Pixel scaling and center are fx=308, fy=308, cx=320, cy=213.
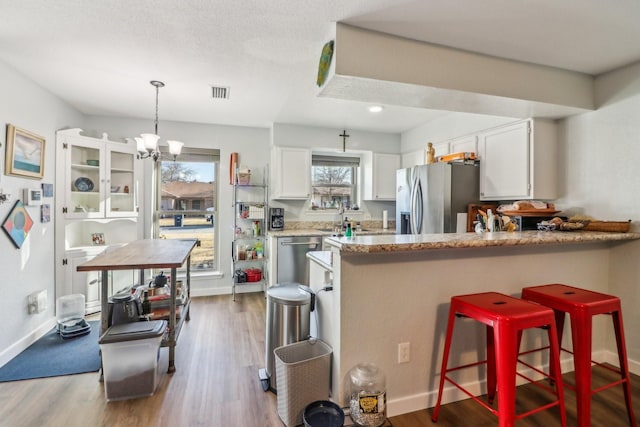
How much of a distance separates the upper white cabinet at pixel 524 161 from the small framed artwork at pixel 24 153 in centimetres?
441

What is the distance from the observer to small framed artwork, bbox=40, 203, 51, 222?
301 cm

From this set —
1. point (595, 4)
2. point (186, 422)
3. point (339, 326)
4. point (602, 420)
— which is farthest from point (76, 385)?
point (595, 4)

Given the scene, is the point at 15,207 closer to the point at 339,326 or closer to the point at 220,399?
the point at 220,399

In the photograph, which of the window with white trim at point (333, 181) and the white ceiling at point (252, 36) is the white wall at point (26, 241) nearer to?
the white ceiling at point (252, 36)

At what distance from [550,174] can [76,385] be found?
4244mm

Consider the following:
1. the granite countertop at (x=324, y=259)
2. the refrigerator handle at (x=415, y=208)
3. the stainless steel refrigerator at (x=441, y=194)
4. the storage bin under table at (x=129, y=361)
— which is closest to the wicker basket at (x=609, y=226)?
the stainless steel refrigerator at (x=441, y=194)

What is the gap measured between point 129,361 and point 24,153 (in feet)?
6.93

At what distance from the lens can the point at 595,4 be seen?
173cm

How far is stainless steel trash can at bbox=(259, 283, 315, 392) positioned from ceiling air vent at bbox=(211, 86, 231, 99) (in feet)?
6.80

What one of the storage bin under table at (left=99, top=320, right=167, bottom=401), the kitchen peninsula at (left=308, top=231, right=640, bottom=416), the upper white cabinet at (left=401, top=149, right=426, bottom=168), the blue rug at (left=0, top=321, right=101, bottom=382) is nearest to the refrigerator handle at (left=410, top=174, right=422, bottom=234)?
the upper white cabinet at (left=401, top=149, right=426, bottom=168)

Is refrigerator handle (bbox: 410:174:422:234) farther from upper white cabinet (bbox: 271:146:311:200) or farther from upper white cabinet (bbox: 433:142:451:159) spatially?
upper white cabinet (bbox: 271:146:311:200)

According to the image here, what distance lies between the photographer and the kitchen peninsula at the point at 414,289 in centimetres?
178

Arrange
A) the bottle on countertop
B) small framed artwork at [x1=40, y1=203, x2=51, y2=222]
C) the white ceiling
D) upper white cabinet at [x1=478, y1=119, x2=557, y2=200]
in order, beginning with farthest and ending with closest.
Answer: small framed artwork at [x1=40, y1=203, x2=51, y2=222] → upper white cabinet at [x1=478, y1=119, x2=557, y2=200] → the bottle on countertop → the white ceiling

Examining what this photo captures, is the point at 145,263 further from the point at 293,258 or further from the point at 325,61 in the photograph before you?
the point at 293,258
